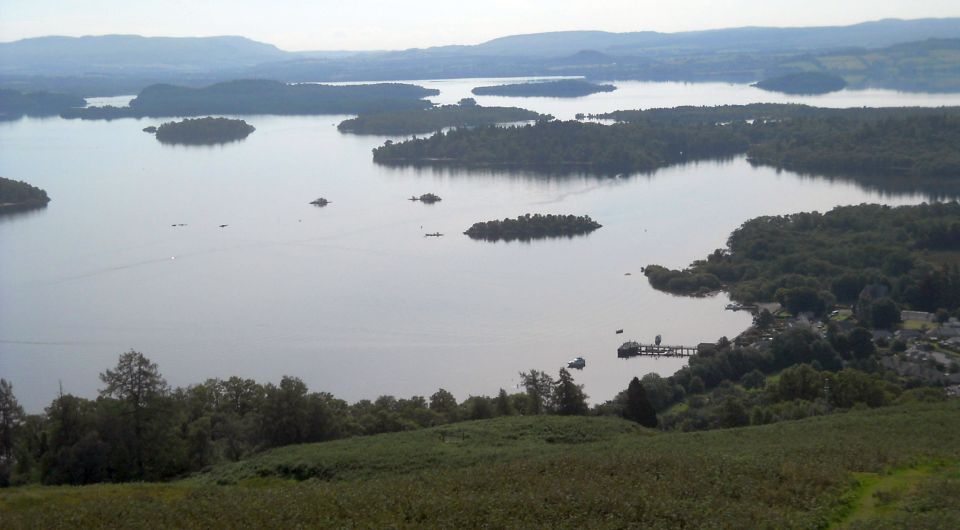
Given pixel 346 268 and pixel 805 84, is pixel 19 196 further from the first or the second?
pixel 805 84

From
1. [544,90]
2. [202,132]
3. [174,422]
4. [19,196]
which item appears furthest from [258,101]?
[174,422]

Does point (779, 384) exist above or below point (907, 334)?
above

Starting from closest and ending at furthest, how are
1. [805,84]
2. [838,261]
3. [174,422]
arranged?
[174,422] < [838,261] < [805,84]

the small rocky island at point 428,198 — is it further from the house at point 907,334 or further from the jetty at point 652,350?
the house at point 907,334

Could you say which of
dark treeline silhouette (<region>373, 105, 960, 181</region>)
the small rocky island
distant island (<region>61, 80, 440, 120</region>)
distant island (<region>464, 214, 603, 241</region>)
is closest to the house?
distant island (<region>464, 214, 603, 241</region>)

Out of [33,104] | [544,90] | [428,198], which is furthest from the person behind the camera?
[544,90]

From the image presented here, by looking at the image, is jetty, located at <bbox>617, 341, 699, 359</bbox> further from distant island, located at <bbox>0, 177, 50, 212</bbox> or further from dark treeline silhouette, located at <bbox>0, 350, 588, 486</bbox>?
distant island, located at <bbox>0, 177, 50, 212</bbox>
